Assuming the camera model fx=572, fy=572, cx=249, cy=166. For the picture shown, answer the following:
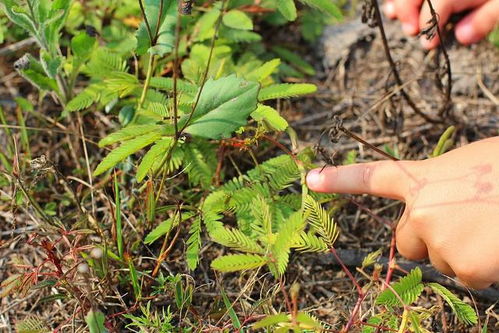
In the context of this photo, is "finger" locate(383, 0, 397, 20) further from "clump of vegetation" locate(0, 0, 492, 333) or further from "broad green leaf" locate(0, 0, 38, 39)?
"broad green leaf" locate(0, 0, 38, 39)

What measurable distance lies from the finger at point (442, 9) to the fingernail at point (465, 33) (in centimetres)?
8

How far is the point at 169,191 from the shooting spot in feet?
6.97

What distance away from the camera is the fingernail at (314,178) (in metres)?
1.90

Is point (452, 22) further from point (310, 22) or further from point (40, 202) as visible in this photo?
point (40, 202)

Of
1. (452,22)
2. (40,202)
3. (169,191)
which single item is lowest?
(40,202)

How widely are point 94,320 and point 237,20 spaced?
1.33 meters

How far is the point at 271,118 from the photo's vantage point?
6.16ft

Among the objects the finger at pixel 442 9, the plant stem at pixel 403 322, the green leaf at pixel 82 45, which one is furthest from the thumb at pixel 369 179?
the green leaf at pixel 82 45

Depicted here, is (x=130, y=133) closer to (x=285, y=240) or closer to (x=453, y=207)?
(x=285, y=240)

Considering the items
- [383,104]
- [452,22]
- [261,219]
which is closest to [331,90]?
[383,104]

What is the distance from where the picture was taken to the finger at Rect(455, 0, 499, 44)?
234 cm

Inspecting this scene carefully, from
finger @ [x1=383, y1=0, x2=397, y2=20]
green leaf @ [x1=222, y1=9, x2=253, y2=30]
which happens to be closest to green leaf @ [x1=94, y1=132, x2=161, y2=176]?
green leaf @ [x1=222, y1=9, x2=253, y2=30]

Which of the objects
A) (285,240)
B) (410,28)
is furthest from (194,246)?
(410,28)

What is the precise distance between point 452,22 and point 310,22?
0.63 meters
